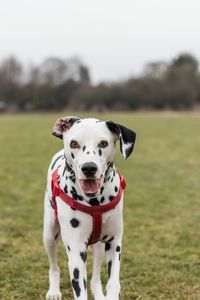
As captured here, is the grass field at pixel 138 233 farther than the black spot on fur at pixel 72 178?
Yes

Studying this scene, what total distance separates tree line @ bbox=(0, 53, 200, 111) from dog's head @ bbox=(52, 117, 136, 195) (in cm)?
7652

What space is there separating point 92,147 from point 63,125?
1.45 ft

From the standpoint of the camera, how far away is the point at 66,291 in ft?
17.4

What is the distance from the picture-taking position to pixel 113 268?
417 cm

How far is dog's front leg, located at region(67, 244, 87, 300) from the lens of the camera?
404 centimetres

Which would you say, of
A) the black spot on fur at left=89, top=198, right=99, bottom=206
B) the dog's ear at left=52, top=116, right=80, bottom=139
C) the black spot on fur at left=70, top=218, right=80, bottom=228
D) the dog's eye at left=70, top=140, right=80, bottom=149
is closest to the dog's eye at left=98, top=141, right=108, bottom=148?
the dog's eye at left=70, top=140, right=80, bottom=149

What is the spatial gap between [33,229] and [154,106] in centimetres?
7597

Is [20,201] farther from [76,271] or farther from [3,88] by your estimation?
[3,88]

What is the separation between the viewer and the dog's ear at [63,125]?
3.95 meters

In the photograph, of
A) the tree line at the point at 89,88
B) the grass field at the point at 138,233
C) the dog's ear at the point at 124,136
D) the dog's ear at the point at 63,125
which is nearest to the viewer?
the dog's ear at the point at 124,136

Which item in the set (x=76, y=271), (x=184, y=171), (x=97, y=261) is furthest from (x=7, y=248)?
(x=184, y=171)

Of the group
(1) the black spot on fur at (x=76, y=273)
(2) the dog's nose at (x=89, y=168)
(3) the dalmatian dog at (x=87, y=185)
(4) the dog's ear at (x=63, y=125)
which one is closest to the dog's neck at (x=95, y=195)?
(3) the dalmatian dog at (x=87, y=185)

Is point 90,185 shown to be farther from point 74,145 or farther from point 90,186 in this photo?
point 74,145

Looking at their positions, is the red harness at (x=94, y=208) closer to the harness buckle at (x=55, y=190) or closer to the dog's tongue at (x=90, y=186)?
the harness buckle at (x=55, y=190)
